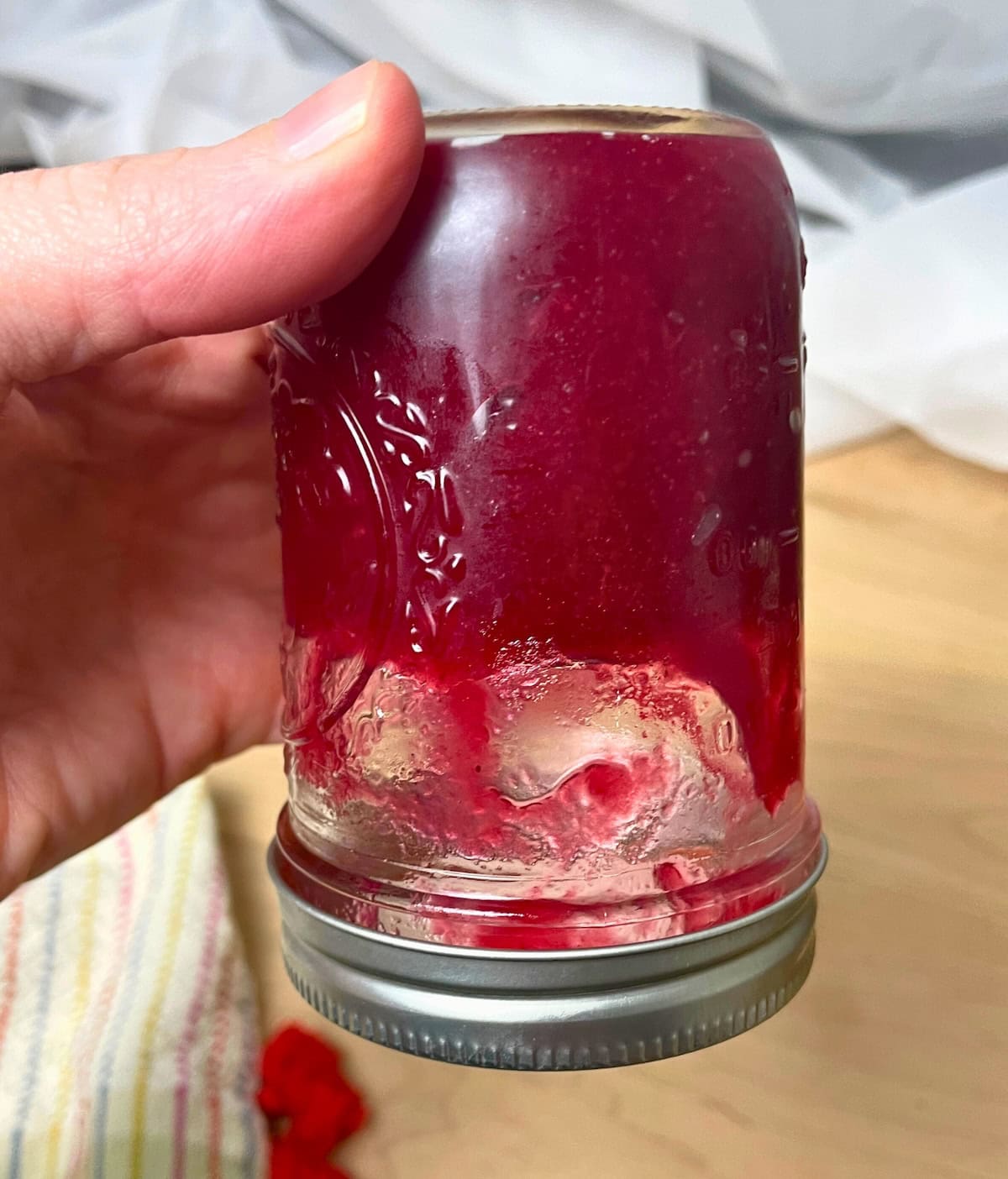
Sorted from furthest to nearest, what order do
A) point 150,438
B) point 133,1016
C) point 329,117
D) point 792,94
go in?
point 792,94, point 133,1016, point 150,438, point 329,117

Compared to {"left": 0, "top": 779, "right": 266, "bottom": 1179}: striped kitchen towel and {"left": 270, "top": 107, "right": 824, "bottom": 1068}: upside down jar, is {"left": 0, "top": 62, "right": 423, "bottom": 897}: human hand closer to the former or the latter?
{"left": 270, "top": 107, "right": 824, "bottom": 1068}: upside down jar

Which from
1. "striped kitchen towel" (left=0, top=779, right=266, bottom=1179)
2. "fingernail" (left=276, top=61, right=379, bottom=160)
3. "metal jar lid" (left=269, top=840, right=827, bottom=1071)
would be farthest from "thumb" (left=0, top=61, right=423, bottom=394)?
"striped kitchen towel" (left=0, top=779, right=266, bottom=1179)

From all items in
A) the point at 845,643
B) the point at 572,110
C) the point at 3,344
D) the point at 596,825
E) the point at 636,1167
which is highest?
the point at 572,110

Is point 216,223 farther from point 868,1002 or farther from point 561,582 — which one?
point 868,1002

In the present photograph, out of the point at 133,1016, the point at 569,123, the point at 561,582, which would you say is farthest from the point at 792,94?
the point at 133,1016

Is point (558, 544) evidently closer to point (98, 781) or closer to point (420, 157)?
point (420, 157)

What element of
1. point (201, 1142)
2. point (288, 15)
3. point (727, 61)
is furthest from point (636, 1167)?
point (288, 15)
